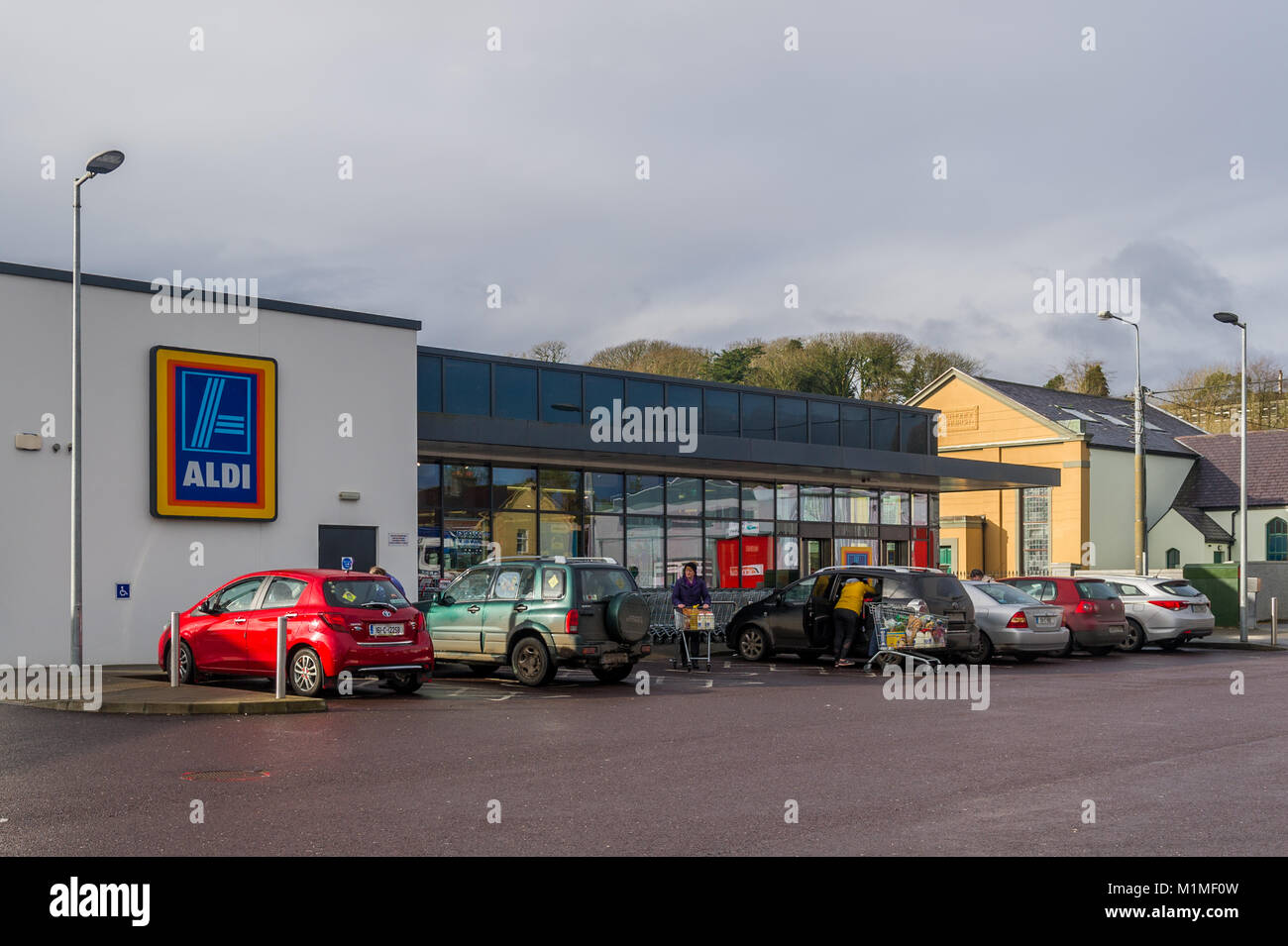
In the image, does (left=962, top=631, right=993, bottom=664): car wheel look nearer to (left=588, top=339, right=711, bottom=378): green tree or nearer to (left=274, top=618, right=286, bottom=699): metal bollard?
(left=274, top=618, right=286, bottom=699): metal bollard

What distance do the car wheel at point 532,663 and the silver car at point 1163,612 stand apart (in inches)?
587

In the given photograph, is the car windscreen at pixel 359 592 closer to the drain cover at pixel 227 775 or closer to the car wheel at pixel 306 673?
the car wheel at pixel 306 673

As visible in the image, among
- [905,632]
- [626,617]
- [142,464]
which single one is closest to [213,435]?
[142,464]

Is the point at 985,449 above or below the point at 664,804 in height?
above

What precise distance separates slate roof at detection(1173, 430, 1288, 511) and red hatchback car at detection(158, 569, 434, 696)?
50.9 metres

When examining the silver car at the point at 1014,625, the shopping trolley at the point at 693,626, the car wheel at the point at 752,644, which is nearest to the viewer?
the shopping trolley at the point at 693,626

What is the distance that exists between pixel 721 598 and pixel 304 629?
14123 millimetres

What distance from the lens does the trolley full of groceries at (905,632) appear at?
21047 millimetres

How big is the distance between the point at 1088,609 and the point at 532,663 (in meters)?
13.0

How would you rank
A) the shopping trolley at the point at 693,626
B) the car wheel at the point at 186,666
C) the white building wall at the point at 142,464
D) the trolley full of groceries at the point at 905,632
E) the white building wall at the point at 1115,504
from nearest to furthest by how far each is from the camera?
the car wheel at the point at 186,666 → the white building wall at the point at 142,464 → the trolley full of groceries at the point at 905,632 → the shopping trolley at the point at 693,626 → the white building wall at the point at 1115,504

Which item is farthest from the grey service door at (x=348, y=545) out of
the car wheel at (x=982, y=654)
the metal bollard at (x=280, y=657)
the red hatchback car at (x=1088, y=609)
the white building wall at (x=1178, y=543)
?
the white building wall at (x=1178, y=543)

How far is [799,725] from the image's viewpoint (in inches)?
537
